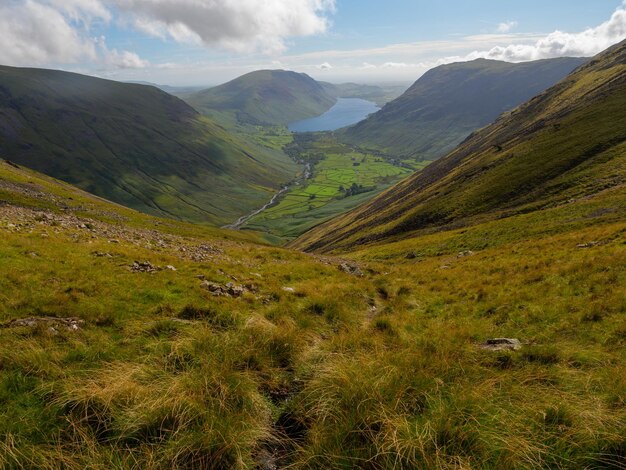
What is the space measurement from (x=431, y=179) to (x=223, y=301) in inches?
4507

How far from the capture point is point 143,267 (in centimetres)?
1694

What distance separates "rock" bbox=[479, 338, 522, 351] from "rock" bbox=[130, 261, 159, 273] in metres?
15.0

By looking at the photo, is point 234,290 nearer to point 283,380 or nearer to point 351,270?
point 283,380

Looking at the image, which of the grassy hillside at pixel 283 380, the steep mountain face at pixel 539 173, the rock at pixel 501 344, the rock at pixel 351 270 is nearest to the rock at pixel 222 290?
the grassy hillside at pixel 283 380

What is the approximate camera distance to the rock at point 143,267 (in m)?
16.4

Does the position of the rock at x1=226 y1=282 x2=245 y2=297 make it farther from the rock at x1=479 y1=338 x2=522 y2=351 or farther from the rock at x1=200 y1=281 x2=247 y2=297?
the rock at x1=479 y1=338 x2=522 y2=351

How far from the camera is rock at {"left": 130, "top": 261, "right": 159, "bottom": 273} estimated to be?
16391 mm

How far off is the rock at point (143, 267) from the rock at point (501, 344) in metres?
15.0

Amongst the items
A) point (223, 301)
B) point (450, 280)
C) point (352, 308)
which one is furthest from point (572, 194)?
point (223, 301)

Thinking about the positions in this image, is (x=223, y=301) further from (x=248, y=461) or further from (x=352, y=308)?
(x=248, y=461)

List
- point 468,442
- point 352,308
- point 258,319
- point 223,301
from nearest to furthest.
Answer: point 468,442, point 258,319, point 223,301, point 352,308

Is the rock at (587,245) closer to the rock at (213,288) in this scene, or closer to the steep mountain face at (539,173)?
the rock at (213,288)

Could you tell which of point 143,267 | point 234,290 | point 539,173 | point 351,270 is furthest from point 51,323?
point 539,173

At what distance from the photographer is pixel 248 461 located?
16.2 feet
